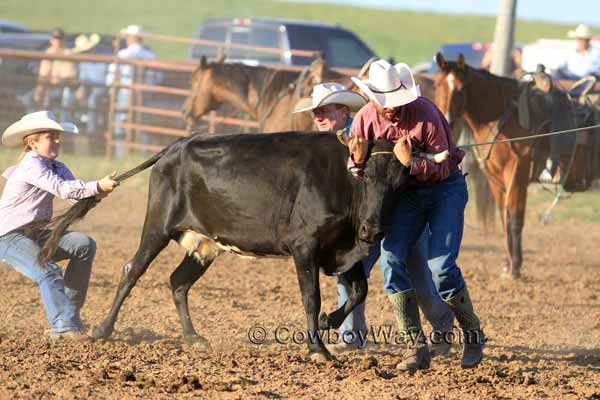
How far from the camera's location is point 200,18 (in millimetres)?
58625

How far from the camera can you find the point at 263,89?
1198cm

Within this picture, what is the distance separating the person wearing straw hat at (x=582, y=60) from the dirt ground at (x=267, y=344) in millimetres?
4059

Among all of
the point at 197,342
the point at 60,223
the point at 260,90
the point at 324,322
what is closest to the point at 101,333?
the point at 197,342

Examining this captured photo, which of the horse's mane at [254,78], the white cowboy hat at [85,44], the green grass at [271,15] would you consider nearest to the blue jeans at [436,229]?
the horse's mane at [254,78]

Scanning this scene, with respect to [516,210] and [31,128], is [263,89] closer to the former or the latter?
[516,210]

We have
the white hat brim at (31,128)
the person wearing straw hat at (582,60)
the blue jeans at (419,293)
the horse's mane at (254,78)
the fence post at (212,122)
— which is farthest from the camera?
the fence post at (212,122)

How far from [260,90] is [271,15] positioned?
47083 mm

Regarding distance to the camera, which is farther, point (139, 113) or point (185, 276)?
point (139, 113)

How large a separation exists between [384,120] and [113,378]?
6.60 feet

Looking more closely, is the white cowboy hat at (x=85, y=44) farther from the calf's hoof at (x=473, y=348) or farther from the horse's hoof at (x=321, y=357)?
the calf's hoof at (x=473, y=348)

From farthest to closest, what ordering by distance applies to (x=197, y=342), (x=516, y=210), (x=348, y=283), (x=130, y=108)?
(x=130, y=108) → (x=516, y=210) → (x=197, y=342) → (x=348, y=283)

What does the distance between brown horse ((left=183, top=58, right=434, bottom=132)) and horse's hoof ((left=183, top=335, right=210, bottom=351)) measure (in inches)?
193

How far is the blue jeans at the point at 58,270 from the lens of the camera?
6.35 metres

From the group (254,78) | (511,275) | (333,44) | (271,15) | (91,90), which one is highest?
(271,15)
